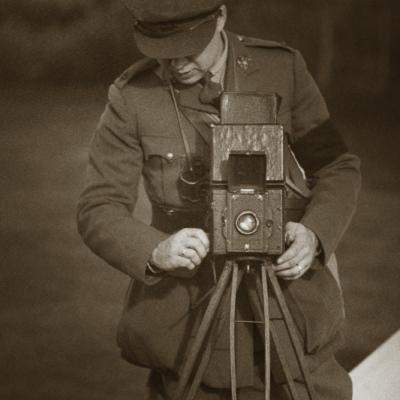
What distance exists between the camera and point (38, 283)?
161 inches

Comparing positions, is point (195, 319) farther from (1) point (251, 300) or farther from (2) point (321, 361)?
(2) point (321, 361)

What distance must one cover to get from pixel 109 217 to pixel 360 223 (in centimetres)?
298

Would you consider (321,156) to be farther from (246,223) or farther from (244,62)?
(246,223)

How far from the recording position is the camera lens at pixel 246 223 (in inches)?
71.5

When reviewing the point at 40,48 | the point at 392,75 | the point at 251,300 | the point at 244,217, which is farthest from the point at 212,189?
the point at 392,75

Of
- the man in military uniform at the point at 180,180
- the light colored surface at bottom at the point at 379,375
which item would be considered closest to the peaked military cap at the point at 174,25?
the man in military uniform at the point at 180,180

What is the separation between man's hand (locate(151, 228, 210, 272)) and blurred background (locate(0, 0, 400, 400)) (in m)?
0.41

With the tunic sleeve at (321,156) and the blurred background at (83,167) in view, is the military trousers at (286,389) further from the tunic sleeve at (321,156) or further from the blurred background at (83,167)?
the blurred background at (83,167)

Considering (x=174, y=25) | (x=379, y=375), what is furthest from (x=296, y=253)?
(x=379, y=375)

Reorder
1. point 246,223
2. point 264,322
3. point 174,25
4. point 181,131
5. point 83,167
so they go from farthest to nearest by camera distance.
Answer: point 83,167 → point 181,131 → point 174,25 → point 264,322 → point 246,223

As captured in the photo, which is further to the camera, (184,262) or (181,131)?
(181,131)

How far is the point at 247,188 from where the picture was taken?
1.83m

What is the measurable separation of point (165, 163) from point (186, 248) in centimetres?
36

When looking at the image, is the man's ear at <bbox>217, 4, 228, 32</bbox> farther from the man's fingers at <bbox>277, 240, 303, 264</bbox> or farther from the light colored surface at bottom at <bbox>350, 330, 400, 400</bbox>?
the light colored surface at bottom at <bbox>350, 330, 400, 400</bbox>
